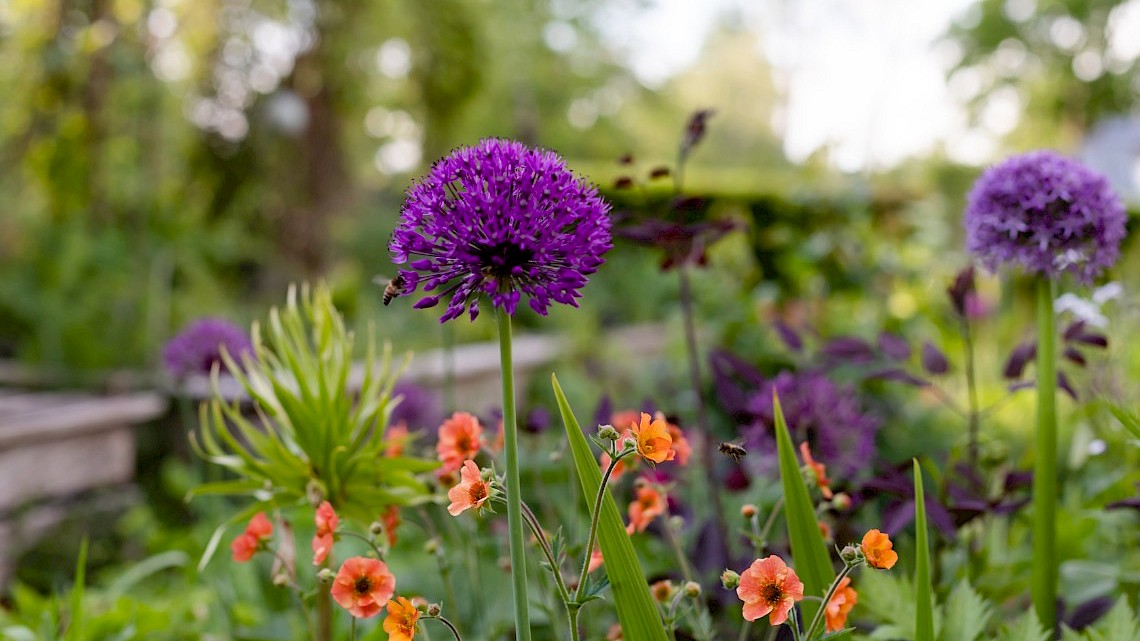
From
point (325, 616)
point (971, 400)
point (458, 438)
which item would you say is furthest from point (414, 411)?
point (971, 400)

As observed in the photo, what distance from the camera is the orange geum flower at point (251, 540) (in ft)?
4.32

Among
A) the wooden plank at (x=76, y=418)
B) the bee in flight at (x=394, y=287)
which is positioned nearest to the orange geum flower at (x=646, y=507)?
the bee in flight at (x=394, y=287)

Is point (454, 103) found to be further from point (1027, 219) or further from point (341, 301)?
point (1027, 219)

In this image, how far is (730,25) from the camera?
31.7 metres

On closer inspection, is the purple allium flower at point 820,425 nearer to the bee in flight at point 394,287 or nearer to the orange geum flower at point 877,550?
the orange geum flower at point 877,550

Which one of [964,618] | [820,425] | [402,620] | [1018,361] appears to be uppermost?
[1018,361]

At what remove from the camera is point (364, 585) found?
43.1 inches

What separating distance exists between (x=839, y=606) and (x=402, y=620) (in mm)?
596

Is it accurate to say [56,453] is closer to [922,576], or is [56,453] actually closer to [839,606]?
[839,606]

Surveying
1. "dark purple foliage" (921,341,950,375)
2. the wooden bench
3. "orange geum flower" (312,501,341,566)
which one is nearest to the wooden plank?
the wooden bench

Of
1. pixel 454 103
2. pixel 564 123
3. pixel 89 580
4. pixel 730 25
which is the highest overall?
pixel 730 25

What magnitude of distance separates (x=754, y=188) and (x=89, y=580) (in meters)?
5.41

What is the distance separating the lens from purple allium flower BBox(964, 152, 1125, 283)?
138cm

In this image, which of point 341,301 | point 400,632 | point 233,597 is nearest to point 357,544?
point 233,597
